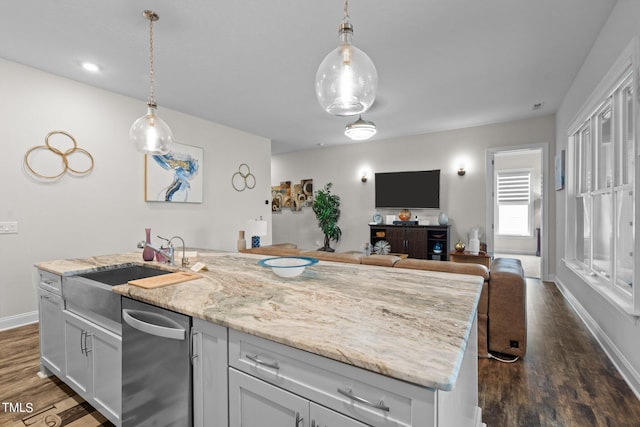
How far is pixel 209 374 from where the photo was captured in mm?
1098

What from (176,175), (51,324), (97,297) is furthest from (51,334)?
(176,175)

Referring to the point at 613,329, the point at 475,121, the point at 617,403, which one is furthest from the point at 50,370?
the point at 475,121

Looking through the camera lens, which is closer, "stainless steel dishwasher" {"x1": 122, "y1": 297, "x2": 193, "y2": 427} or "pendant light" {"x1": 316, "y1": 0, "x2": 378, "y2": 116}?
"stainless steel dishwasher" {"x1": 122, "y1": 297, "x2": 193, "y2": 427}

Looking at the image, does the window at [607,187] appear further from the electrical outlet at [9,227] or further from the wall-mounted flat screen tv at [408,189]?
the electrical outlet at [9,227]

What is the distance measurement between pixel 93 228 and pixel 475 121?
5.83 meters

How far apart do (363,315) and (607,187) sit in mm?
2919

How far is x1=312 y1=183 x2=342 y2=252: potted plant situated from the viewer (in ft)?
22.1

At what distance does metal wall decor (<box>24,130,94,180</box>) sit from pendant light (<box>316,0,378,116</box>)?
11.3 ft

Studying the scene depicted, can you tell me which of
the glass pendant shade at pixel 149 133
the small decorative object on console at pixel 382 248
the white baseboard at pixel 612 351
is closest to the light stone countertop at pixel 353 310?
the glass pendant shade at pixel 149 133

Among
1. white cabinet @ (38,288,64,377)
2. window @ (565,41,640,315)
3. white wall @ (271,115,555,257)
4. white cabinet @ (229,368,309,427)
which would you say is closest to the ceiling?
window @ (565,41,640,315)

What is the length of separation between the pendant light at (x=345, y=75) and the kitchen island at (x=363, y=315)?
0.88m

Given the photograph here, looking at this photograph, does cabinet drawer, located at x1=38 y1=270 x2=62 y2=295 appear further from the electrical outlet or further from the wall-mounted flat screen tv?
the wall-mounted flat screen tv

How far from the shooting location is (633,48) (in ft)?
6.35

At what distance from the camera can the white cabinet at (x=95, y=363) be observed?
4.77 feet
